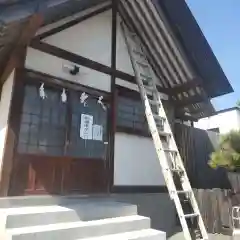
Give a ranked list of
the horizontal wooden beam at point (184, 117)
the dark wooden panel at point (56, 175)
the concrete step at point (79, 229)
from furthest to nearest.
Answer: the horizontal wooden beam at point (184, 117)
the dark wooden panel at point (56, 175)
the concrete step at point (79, 229)

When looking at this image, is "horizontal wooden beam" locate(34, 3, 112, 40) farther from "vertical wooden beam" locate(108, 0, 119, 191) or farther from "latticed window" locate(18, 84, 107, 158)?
"latticed window" locate(18, 84, 107, 158)

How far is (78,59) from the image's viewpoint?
488cm

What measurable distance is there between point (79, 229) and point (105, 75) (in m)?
3.00

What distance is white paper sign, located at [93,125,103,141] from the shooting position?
4.93 meters

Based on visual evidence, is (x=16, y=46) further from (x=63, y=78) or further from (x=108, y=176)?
(x=108, y=176)

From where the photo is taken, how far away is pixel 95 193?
15.4 feet

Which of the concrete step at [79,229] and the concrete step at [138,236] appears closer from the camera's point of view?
the concrete step at [79,229]

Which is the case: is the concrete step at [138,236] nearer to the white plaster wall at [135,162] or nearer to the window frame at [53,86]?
the white plaster wall at [135,162]

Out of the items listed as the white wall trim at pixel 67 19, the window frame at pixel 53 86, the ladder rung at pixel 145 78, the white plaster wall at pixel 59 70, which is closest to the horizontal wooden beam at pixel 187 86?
the ladder rung at pixel 145 78

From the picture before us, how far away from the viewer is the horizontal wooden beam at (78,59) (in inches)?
173

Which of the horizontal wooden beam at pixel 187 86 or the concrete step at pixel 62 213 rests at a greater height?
the horizontal wooden beam at pixel 187 86

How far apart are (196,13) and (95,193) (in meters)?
3.98

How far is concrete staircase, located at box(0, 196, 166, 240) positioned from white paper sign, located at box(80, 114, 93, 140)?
42.7 inches

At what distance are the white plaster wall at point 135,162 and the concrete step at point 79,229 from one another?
1238mm
